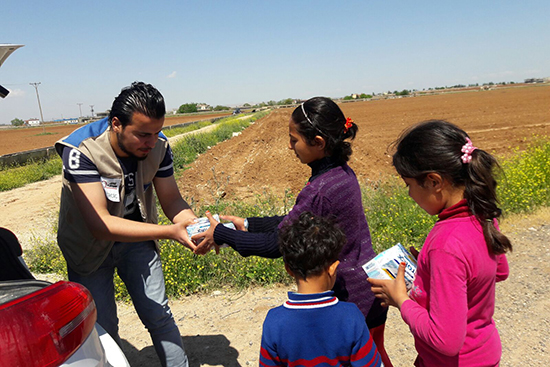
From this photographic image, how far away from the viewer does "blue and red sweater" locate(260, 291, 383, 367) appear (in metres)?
1.57

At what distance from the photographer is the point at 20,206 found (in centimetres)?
963

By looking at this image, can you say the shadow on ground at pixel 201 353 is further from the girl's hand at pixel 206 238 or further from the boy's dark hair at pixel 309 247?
the boy's dark hair at pixel 309 247

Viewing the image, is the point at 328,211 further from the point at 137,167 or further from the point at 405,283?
the point at 137,167

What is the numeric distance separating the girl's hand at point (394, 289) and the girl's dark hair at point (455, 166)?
0.36m

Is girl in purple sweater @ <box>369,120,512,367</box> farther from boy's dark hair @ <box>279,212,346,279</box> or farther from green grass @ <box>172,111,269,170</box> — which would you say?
green grass @ <box>172,111,269,170</box>

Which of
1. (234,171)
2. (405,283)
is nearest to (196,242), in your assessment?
(405,283)

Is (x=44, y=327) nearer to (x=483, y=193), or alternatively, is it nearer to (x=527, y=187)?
(x=483, y=193)

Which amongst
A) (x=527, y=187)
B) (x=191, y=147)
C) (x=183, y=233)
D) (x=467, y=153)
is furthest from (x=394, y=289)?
(x=191, y=147)

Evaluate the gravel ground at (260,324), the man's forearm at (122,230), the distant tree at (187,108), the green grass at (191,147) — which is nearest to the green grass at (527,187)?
the gravel ground at (260,324)

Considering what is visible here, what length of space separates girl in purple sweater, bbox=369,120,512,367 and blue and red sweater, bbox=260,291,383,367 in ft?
0.72

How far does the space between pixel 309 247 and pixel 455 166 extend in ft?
2.15

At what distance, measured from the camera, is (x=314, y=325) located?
1.57 meters

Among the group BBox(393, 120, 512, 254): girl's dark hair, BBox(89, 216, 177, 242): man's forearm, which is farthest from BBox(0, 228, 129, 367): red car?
BBox(393, 120, 512, 254): girl's dark hair

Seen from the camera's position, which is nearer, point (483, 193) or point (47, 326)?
point (47, 326)
